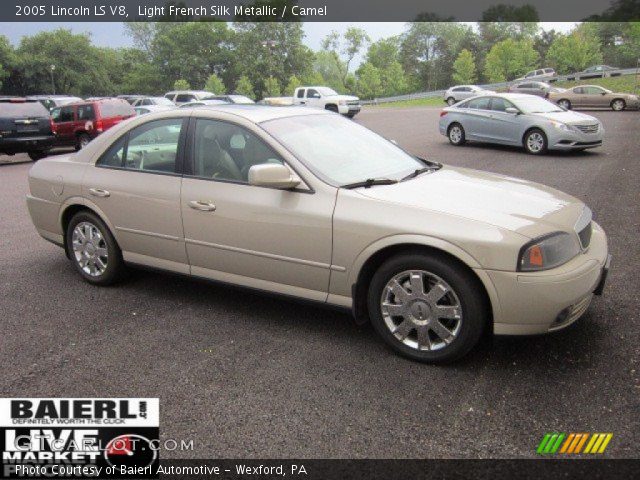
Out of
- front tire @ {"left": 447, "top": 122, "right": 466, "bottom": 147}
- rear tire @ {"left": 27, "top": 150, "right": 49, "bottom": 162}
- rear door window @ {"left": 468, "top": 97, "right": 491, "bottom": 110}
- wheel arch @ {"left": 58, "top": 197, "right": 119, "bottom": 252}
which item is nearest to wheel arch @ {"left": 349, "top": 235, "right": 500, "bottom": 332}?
wheel arch @ {"left": 58, "top": 197, "right": 119, "bottom": 252}

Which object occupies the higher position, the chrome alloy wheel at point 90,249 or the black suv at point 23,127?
the black suv at point 23,127

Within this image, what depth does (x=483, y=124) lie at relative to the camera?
1517 cm

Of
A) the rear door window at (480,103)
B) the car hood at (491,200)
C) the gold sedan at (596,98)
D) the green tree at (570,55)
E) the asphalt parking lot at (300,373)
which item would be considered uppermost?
the green tree at (570,55)

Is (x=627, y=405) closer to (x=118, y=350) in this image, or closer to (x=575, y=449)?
(x=575, y=449)

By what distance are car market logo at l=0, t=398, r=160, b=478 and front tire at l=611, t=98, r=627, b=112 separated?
31.5 metres

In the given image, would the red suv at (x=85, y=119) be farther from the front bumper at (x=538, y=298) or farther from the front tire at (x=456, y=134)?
the front bumper at (x=538, y=298)

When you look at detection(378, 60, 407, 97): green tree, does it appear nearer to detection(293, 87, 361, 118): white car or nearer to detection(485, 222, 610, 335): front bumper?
detection(293, 87, 361, 118): white car

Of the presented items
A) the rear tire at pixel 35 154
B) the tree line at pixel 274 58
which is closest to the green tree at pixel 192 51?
the tree line at pixel 274 58

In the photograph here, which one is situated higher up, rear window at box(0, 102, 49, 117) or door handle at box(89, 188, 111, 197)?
rear window at box(0, 102, 49, 117)

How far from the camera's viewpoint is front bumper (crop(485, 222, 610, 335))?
3.27m

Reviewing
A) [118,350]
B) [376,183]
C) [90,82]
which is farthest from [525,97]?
[90,82]

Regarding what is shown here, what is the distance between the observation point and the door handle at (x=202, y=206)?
423cm

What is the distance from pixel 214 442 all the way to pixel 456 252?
168cm

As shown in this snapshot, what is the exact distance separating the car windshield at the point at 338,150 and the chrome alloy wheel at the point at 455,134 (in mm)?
11864
